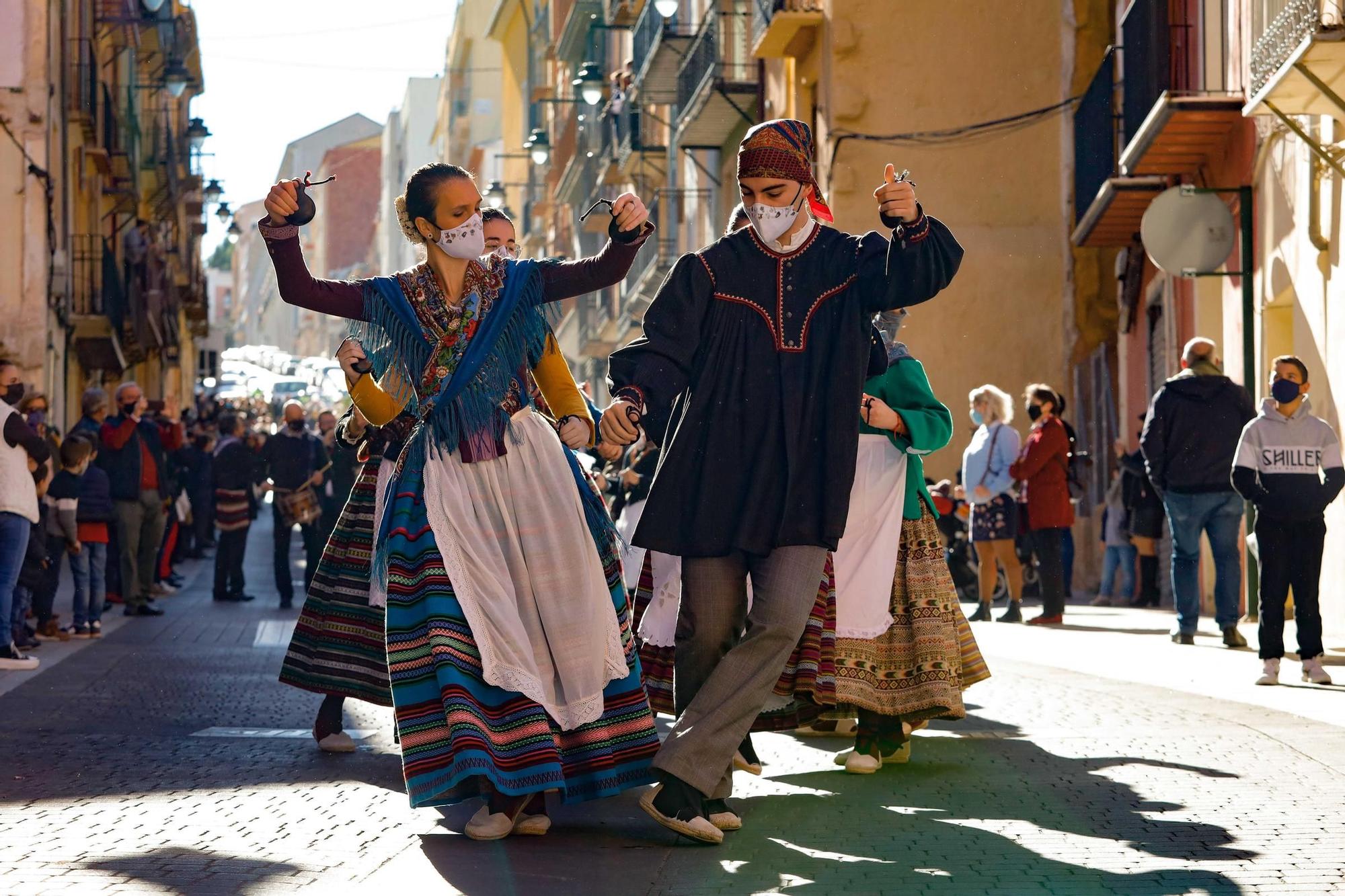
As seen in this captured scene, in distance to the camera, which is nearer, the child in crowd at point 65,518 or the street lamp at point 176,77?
the child in crowd at point 65,518

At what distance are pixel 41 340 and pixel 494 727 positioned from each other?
75.5ft

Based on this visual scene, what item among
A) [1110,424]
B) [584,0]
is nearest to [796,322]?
[1110,424]

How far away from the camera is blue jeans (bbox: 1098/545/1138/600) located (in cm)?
1939

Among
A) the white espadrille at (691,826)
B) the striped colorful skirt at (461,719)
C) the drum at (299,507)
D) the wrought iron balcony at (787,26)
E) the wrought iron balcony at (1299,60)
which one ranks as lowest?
the white espadrille at (691,826)

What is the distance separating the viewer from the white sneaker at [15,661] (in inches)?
468

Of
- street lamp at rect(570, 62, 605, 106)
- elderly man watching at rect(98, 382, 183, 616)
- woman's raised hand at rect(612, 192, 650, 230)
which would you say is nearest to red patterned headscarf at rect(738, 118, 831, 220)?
woman's raised hand at rect(612, 192, 650, 230)

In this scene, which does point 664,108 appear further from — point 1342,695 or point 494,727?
point 494,727

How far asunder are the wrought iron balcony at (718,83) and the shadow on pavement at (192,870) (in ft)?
79.8

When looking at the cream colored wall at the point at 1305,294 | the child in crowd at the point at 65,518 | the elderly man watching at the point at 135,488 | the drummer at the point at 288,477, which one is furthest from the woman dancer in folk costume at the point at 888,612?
the drummer at the point at 288,477

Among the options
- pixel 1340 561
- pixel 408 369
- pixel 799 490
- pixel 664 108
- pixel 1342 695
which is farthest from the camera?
pixel 664 108

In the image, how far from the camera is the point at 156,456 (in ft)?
59.0

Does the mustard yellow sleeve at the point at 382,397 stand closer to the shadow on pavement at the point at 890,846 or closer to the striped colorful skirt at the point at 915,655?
the shadow on pavement at the point at 890,846

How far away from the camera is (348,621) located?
735 cm

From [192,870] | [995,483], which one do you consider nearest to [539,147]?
[995,483]
